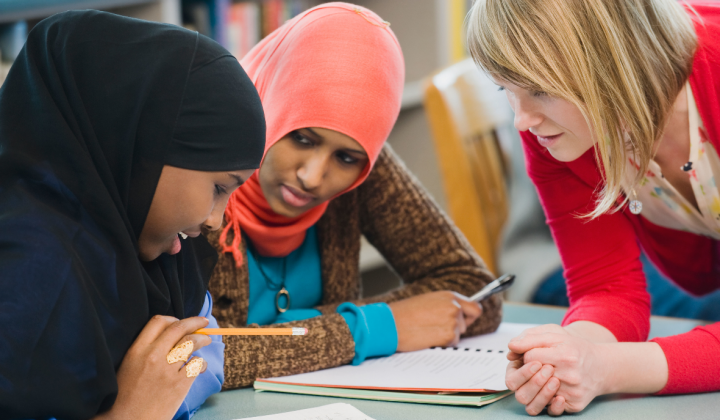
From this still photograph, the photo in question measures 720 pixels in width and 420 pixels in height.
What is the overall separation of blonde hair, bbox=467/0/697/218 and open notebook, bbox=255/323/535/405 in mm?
318

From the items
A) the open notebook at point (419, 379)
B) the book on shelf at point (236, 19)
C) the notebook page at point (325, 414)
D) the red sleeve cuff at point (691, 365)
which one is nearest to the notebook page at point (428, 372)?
the open notebook at point (419, 379)

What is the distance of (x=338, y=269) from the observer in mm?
1288

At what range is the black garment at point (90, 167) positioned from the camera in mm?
595

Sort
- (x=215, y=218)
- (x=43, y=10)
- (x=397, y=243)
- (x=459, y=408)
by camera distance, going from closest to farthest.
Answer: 1. (x=215, y=218)
2. (x=459, y=408)
3. (x=397, y=243)
4. (x=43, y=10)

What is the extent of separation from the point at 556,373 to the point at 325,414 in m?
0.28

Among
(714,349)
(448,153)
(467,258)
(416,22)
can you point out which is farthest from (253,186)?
(416,22)

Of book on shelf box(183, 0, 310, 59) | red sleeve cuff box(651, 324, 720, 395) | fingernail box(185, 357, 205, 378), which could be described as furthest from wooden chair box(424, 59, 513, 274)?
fingernail box(185, 357, 205, 378)

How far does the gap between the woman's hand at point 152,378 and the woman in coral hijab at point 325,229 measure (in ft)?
0.89

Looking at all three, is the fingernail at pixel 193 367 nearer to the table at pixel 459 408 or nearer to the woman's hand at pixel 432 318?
the table at pixel 459 408

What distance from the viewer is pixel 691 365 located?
901mm

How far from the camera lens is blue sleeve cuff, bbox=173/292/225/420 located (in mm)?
819

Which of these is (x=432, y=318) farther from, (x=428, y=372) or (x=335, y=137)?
(x=335, y=137)

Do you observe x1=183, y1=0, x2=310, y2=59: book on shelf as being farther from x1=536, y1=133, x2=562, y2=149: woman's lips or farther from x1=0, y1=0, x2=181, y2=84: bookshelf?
x1=536, y1=133, x2=562, y2=149: woman's lips

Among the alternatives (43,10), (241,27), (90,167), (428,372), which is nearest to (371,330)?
Result: (428,372)
